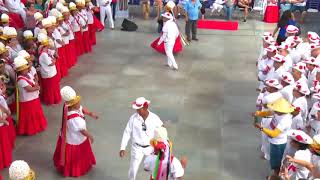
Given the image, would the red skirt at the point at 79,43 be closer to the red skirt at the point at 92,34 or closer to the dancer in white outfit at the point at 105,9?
the red skirt at the point at 92,34

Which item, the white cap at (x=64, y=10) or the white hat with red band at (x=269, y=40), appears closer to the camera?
the white hat with red band at (x=269, y=40)

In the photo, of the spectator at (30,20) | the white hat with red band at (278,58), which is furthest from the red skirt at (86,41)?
the white hat with red band at (278,58)

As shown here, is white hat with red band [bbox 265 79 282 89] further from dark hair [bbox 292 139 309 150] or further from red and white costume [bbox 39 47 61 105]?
red and white costume [bbox 39 47 61 105]

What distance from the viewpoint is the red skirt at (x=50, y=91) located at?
10992 millimetres

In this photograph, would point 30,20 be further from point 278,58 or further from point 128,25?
point 278,58

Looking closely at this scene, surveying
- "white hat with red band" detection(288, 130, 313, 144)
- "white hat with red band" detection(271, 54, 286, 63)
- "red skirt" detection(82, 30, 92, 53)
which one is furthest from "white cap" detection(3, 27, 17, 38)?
→ "white hat with red band" detection(288, 130, 313, 144)

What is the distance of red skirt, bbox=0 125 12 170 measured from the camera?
28.0 feet

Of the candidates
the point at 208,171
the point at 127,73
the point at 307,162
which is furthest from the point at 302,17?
the point at 307,162

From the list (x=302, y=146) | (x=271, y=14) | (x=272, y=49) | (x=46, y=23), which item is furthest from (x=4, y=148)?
(x=271, y=14)

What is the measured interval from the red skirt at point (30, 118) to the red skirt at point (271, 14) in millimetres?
11144

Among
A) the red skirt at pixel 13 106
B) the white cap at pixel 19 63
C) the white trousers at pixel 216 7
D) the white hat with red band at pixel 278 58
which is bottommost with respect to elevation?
the red skirt at pixel 13 106

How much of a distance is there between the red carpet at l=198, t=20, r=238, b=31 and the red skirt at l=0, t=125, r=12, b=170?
10.6 metres

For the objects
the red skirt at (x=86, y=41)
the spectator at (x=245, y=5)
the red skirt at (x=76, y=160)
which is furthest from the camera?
the spectator at (x=245, y=5)

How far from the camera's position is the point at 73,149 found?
814 cm
